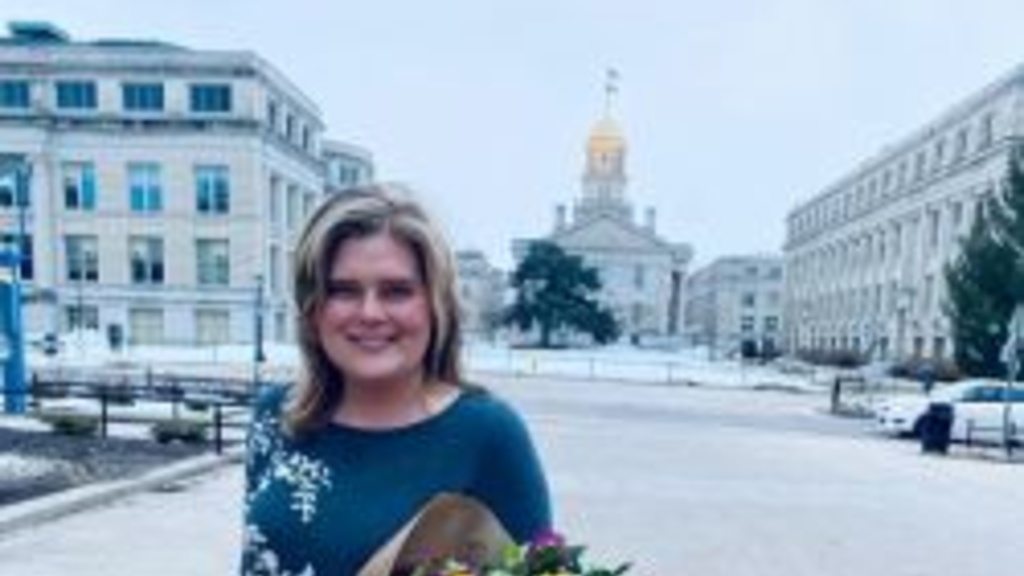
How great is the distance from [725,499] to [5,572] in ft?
28.1

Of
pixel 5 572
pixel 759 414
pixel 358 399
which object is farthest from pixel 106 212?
pixel 358 399

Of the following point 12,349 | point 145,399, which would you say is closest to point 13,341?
point 12,349

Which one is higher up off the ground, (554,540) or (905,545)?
(554,540)

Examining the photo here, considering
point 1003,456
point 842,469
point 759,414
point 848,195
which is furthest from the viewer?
point 848,195

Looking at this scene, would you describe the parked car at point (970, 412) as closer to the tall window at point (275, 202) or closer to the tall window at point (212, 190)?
the tall window at point (212, 190)

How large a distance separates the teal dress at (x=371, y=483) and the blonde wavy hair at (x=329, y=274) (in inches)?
2.9

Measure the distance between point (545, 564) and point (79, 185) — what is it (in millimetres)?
60601

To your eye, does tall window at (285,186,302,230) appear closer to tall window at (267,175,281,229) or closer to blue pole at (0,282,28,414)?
tall window at (267,175,281,229)

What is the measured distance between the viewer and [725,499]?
1259cm

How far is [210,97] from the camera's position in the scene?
54000 millimetres

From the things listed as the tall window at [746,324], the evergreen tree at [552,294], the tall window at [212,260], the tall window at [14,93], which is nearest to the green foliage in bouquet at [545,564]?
the tall window at [212,260]

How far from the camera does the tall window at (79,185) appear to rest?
55.7 m

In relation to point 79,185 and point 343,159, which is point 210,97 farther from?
point 343,159

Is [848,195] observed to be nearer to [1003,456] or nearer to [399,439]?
[1003,456]
